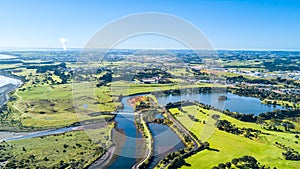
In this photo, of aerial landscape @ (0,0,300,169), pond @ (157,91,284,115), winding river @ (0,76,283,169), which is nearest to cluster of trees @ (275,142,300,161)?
aerial landscape @ (0,0,300,169)

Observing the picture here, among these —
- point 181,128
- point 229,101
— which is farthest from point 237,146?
point 229,101

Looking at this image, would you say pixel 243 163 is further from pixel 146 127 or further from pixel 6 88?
pixel 6 88

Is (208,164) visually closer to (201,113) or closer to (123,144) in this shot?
(123,144)

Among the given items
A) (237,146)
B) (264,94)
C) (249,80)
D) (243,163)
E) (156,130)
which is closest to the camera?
(243,163)

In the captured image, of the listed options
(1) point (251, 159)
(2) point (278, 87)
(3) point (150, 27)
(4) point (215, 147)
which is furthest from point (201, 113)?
(2) point (278, 87)

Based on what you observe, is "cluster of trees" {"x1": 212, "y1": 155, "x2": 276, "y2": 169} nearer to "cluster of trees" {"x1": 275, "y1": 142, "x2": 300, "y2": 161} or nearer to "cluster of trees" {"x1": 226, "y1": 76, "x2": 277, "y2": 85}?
"cluster of trees" {"x1": 275, "y1": 142, "x2": 300, "y2": 161}
